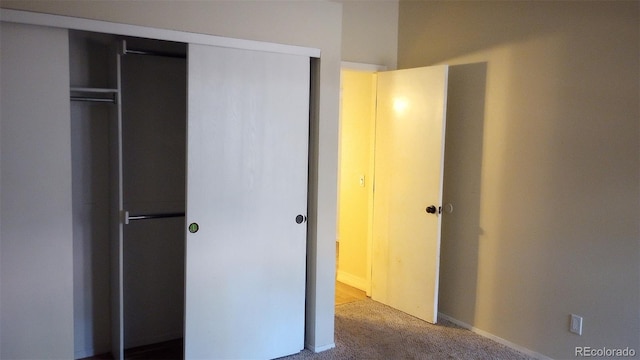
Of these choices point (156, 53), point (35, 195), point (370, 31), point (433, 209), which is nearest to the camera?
point (35, 195)

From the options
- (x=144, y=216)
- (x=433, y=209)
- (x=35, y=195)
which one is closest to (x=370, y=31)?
(x=433, y=209)

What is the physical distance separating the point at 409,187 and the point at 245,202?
61.2 inches

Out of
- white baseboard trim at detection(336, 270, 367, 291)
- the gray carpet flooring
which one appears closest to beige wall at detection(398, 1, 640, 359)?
the gray carpet flooring

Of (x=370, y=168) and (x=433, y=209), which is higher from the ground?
(x=370, y=168)

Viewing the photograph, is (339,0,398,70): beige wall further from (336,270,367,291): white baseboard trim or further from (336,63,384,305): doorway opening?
(336,270,367,291): white baseboard trim

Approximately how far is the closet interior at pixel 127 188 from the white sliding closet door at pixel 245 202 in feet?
1.41

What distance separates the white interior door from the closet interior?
1711 millimetres

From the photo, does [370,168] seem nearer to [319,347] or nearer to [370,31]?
[370,31]

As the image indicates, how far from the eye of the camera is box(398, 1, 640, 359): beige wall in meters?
2.78

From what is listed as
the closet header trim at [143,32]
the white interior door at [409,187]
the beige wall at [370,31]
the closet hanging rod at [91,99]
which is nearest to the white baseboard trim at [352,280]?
the white interior door at [409,187]

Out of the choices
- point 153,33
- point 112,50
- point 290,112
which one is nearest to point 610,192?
point 290,112

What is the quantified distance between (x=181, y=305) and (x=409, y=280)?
1.81 metres

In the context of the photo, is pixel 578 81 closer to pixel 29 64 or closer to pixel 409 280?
pixel 409 280

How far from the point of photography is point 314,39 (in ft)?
10.1
